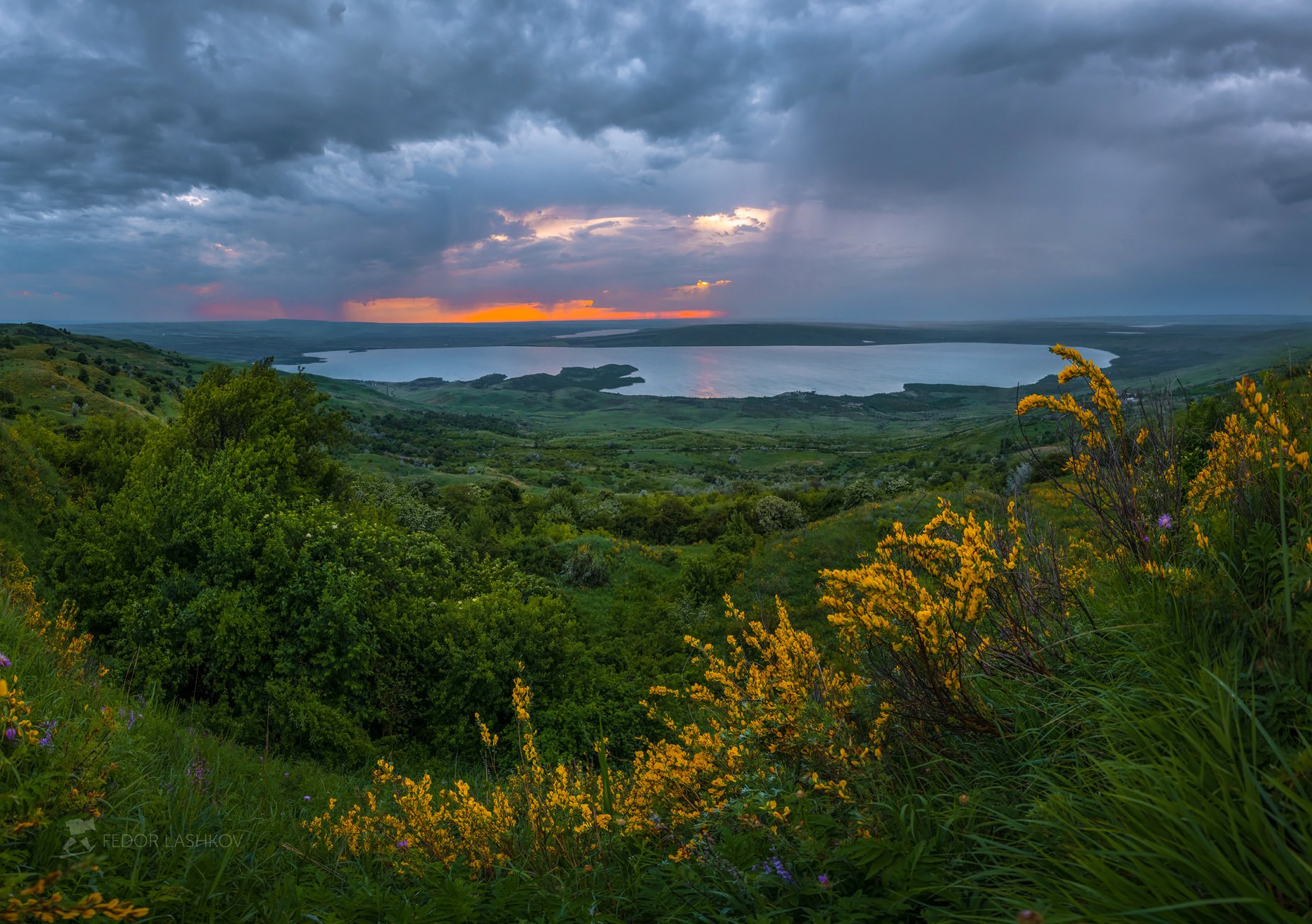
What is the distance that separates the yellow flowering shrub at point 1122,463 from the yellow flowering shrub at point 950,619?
0.42 meters

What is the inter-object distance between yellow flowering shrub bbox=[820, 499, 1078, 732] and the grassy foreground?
2cm

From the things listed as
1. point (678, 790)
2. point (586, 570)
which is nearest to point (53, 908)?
point (678, 790)

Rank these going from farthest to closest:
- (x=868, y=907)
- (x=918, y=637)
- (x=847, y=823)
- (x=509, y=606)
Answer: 1. (x=509, y=606)
2. (x=918, y=637)
3. (x=847, y=823)
4. (x=868, y=907)

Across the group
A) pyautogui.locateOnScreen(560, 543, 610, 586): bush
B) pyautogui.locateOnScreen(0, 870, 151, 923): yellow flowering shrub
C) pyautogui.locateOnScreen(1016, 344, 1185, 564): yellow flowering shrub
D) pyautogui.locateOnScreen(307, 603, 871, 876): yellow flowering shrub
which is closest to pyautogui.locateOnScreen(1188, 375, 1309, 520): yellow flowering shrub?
pyautogui.locateOnScreen(1016, 344, 1185, 564): yellow flowering shrub

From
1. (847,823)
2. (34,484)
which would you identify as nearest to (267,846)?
(847,823)

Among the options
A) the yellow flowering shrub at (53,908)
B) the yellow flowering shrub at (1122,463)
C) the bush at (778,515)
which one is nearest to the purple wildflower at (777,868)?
the yellow flowering shrub at (53,908)

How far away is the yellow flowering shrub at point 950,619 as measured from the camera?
337 cm

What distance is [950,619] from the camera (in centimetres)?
350

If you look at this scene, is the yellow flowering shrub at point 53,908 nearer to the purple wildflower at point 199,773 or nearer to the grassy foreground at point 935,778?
the grassy foreground at point 935,778

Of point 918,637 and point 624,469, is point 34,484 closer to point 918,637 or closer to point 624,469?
point 918,637

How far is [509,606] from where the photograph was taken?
13828mm

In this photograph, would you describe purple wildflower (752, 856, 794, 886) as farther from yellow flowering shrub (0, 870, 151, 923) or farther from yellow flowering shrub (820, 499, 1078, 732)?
yellow flowering shrub (0, 870, 151, 923)

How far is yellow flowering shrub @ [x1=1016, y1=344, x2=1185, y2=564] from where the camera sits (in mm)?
3430

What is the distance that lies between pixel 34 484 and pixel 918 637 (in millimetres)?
19874
